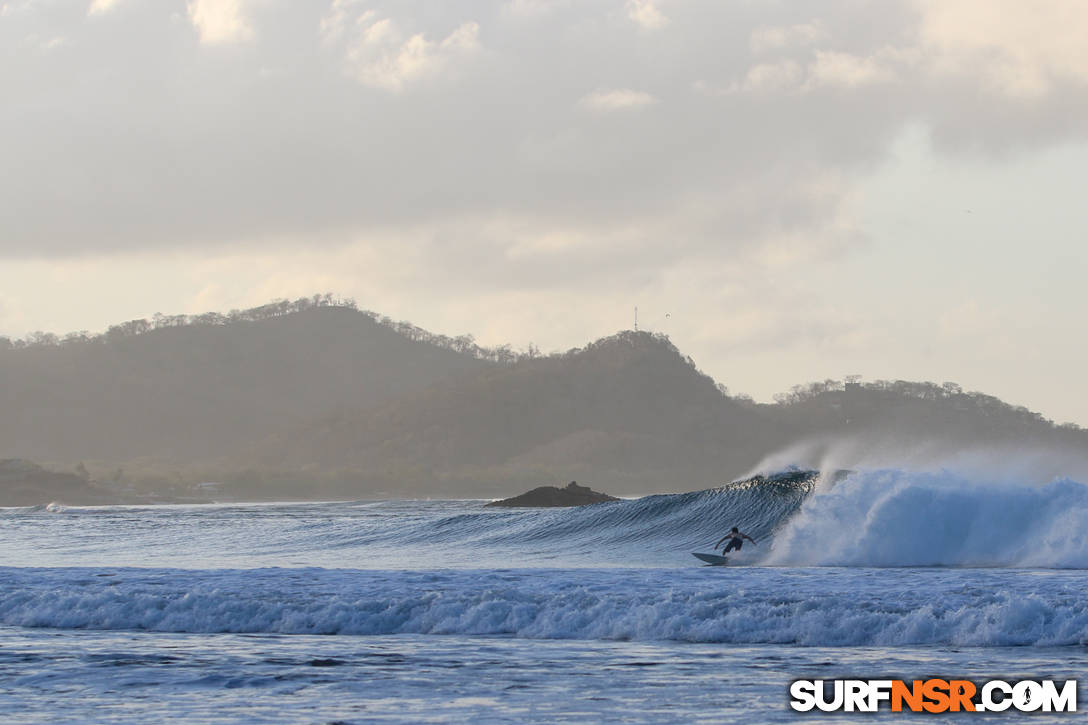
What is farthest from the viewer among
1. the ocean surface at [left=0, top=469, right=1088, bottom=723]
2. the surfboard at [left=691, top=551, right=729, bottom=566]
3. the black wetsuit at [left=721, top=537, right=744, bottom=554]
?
the black wetsuit at [left=721, top=537, right=744, bottom=554]

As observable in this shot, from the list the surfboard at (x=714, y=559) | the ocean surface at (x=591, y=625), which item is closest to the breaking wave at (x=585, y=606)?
the ocean surface at (x=591, y=625)

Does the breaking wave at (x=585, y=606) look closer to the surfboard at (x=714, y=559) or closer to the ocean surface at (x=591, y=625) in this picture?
the ocean surface at (x=591, y=625)

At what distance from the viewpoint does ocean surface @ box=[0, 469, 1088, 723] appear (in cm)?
1544

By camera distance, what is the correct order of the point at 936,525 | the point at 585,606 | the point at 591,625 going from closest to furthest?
the point at 591,625 → the point at 585,606 → the point at 936,525

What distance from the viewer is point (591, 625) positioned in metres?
21.6

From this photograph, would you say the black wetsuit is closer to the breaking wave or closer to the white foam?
the white foam

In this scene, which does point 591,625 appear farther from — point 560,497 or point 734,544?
point 560,497

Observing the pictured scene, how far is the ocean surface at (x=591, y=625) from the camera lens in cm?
1544

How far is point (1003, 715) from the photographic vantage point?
1448cm

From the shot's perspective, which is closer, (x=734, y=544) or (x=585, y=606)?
(x=585, y=606)

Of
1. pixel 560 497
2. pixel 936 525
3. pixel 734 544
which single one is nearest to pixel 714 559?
pixel 734 544

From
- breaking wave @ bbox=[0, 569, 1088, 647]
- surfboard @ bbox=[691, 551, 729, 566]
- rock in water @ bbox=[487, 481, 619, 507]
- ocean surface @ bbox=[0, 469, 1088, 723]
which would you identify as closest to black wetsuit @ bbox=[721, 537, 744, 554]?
ocean surface @ bbox=[0, 469, 1088, 723]

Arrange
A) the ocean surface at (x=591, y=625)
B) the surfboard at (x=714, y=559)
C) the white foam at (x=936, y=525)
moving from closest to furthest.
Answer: the ocean surface at (x=591, y=625) → the white foam at (x=936, y=525) → the surfboard at (x=714, y=559)

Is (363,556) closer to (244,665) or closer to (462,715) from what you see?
(244,665)
